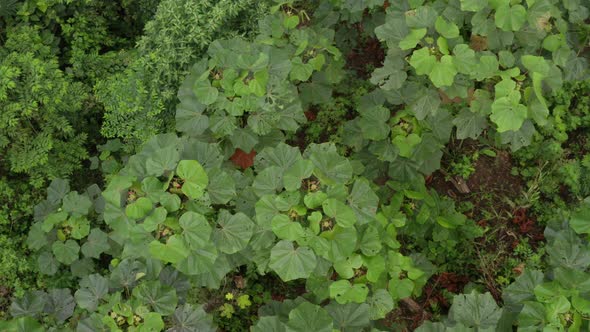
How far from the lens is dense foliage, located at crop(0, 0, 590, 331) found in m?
3.18

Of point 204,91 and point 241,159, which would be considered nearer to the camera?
point 204,91

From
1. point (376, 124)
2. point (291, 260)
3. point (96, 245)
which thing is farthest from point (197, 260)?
point (376, 124)

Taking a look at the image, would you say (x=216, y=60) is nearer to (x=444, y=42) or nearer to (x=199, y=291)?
(x=444, y=42)

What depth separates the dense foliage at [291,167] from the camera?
318 cm

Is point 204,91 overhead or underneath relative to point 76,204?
overhead

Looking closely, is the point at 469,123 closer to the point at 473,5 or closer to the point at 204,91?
the point at 473,5

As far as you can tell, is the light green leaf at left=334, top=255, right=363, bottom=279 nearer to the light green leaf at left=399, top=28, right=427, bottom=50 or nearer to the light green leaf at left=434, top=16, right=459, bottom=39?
the light green leaf at left=399, top=28, right=427, bottom=50

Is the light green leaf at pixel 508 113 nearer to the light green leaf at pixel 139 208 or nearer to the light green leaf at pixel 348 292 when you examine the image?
the light green leaf at pixel 348 292

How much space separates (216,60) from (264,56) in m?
0.32

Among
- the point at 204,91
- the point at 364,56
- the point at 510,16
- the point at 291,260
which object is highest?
the point at 510,16

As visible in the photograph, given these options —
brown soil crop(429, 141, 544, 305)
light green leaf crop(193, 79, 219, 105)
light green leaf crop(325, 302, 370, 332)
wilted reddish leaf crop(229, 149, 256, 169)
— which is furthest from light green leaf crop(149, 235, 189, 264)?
brown soil crop(429, 141, 544, 305)

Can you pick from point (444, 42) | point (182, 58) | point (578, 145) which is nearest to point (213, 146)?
point (182, 58)

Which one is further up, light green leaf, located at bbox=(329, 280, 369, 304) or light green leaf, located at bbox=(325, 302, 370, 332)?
light green leaf, located at bbox=(329, 280, 369, 304)

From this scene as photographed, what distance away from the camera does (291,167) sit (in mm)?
3258
